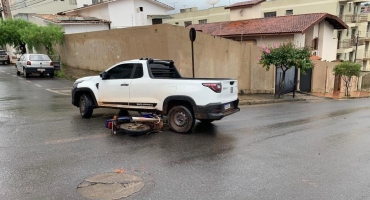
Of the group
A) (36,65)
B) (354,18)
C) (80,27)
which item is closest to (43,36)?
(36,65)

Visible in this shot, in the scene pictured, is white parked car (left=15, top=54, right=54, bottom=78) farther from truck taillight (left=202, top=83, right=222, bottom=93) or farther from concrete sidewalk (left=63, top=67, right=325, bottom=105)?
truck taillight (left=202, top=83, right=222, bottom=93)

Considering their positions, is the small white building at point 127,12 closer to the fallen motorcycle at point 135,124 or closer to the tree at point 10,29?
the tree at point 10,29

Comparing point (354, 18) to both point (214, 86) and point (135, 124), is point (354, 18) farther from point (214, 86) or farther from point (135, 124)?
point (135, 124)

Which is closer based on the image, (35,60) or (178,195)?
(178,195)

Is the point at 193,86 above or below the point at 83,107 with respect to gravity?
above

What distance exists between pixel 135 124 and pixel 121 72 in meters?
1.79

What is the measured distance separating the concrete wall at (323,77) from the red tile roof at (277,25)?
11.4 feet

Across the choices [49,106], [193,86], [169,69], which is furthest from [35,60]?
[193,86]

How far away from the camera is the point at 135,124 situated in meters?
7.25

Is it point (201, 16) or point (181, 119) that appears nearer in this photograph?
point (181, 119)

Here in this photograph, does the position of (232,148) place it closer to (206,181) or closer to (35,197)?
(206,181)

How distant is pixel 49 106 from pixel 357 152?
10.0 m

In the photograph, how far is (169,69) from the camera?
27.7 feet

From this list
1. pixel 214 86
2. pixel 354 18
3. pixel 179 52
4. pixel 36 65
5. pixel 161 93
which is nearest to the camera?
pixel 214 86
